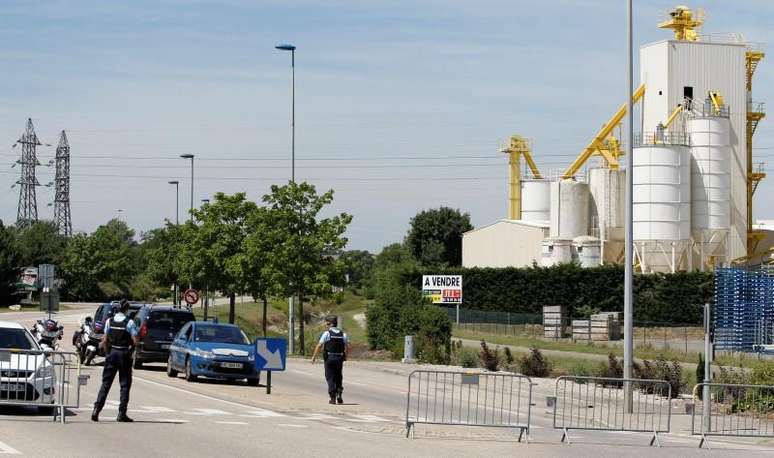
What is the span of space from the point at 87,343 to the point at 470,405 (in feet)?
44.0

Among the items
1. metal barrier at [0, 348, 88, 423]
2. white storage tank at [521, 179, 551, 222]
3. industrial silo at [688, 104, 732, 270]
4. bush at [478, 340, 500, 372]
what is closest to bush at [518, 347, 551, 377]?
bush at [478, 340, 500, 372]

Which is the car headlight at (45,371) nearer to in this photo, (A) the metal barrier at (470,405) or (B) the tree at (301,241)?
(A) the metal barrier at (470,405)

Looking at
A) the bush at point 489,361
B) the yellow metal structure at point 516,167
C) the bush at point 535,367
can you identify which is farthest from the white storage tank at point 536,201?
the bush at point 535,367

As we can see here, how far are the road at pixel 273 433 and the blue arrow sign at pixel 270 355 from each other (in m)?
0.66

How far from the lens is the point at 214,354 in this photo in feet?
94.5

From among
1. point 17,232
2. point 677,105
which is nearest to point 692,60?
point 677,105

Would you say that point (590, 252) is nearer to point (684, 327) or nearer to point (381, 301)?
point (684, 327)

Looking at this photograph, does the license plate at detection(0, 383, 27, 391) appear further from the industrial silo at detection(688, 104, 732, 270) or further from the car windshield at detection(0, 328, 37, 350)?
the industrial silo at detection(688, 104, 732, 270)

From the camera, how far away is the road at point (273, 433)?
49.0 feet

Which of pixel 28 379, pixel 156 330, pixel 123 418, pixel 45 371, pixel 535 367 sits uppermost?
pixel 156 330

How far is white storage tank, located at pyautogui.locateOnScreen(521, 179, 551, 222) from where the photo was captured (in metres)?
91.1

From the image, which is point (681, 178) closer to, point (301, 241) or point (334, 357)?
point (301, 241)

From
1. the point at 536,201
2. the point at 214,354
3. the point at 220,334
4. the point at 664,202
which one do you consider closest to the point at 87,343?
the point at 220,334

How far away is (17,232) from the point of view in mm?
110312
